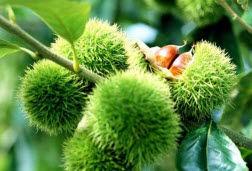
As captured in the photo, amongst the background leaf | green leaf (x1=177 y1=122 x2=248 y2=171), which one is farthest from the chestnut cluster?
the background leaf

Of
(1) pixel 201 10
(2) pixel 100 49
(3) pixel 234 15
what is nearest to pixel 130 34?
(1) pixel 201 10

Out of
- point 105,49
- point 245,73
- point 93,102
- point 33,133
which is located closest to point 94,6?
point 33,133

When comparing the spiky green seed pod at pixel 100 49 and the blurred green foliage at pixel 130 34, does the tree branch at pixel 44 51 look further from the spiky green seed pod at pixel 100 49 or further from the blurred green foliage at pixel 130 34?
the blurred green foliage at pixel 130 34

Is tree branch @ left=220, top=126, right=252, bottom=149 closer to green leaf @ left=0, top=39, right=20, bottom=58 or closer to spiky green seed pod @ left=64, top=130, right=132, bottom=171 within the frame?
spiky green seed pod @ left=64, top=130, right=132, bottom=171

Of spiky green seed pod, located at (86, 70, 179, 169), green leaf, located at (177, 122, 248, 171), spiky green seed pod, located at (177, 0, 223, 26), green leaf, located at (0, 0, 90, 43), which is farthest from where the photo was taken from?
spiky green seed pod, located at (177, 0, 223, 26)

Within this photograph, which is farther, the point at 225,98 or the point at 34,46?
the point at 225,98

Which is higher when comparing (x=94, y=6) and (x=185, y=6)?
(x=94, y=6)

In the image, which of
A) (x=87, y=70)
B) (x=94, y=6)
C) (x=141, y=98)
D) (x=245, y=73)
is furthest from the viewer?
(x=94, y=6)

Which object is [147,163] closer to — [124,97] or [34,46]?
[124,97]
